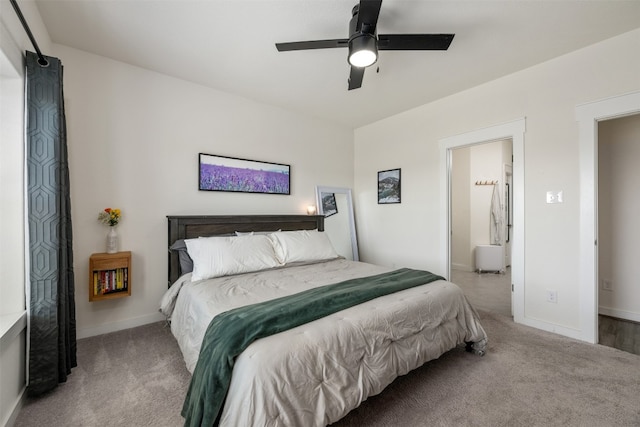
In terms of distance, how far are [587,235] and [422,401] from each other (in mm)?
2199

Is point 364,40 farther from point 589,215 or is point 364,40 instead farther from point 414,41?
point 589,215

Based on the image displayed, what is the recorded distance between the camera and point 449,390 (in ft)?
5.96

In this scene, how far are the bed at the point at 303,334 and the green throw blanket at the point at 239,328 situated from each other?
13 mm

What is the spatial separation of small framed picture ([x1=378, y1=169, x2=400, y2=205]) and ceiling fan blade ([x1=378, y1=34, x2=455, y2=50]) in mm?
2319

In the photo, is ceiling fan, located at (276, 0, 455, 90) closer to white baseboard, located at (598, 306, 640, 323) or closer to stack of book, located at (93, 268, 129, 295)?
stack of book, located at (93, 268, 129, 295)

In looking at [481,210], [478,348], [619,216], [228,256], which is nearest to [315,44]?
[228,256]

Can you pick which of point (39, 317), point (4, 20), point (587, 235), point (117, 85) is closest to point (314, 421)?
point (39, 317)

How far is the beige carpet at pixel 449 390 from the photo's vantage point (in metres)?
1.58

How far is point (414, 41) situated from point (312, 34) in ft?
2.90

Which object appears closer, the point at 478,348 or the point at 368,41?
the point at 368,41

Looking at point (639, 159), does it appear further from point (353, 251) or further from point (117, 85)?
point (117, 85)

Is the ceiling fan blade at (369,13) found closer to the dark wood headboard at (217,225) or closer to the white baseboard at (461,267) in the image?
the dark wood headboard at (217,225)

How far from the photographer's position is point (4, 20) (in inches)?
59.2

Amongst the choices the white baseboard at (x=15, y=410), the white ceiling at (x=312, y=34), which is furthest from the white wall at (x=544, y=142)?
the white baseboard at (x=15, y=410)
